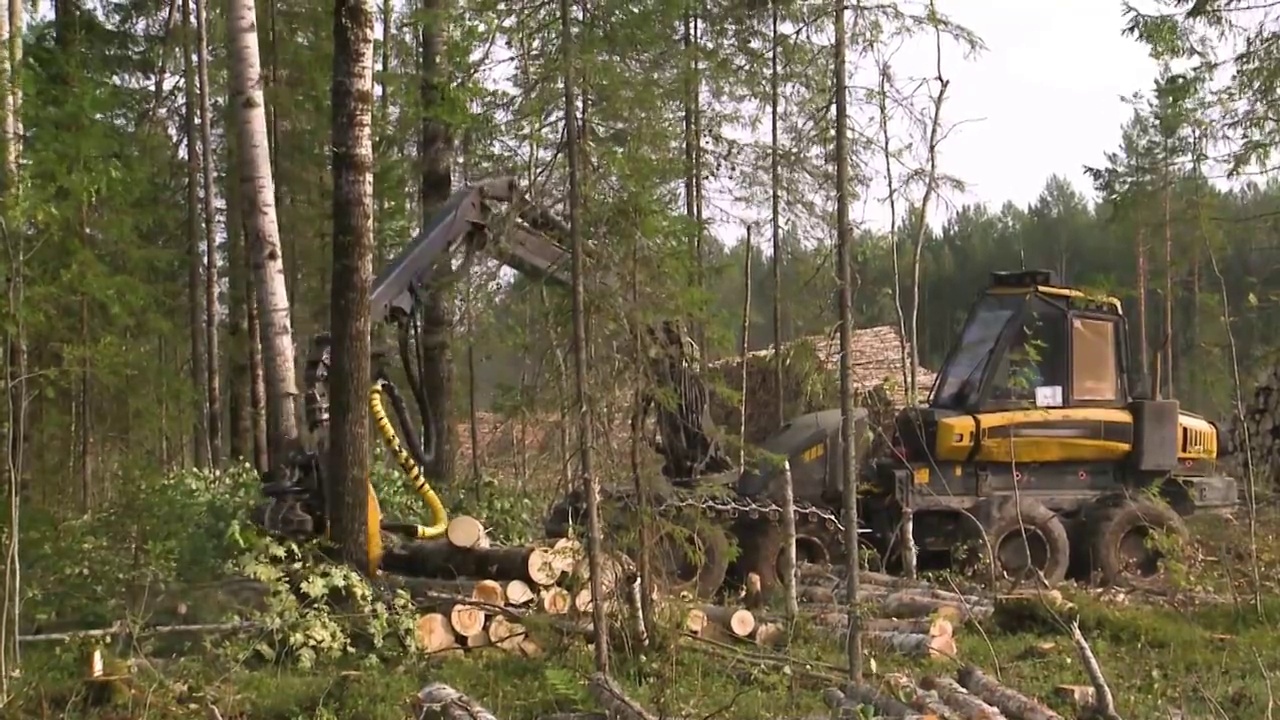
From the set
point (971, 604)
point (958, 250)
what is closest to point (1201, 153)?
point (971, 604)

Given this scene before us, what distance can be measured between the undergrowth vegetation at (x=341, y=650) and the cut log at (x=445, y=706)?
0.81ft

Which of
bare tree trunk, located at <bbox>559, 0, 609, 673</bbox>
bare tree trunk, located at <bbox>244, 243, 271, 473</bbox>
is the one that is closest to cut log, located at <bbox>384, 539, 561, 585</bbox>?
bare tree trunk, located at <bbox>559, 0, 609, 673</bbox>

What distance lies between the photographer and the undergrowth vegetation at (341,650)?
7.20m

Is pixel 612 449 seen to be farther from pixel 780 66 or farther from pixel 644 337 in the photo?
pixel 780 66

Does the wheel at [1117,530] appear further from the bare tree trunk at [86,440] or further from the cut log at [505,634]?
the bare tree trunk at [86,440]

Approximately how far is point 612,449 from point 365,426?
2.34 metres

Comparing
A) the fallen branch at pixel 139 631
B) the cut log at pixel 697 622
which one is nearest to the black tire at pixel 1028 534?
the cut log at pixel 697 622

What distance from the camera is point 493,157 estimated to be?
305 inches

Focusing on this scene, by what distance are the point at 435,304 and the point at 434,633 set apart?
2871 mm

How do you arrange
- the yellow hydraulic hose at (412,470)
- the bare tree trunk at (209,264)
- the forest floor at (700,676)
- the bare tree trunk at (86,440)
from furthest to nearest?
the bare tree trunk at (209,264) → the bare tree trunk at (86,440) → the yellow hydraulic hose at (412,470) → the forest floor at (700,676)

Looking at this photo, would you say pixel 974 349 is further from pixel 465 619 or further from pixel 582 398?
pixel 582 398

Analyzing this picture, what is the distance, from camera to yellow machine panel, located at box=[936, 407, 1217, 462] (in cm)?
1234

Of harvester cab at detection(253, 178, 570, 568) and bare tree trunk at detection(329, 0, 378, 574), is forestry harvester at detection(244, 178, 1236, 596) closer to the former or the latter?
harvester cab at detection(253, 178, 570, 568)

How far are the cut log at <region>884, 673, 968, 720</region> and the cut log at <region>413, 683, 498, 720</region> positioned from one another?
6.67 feet
